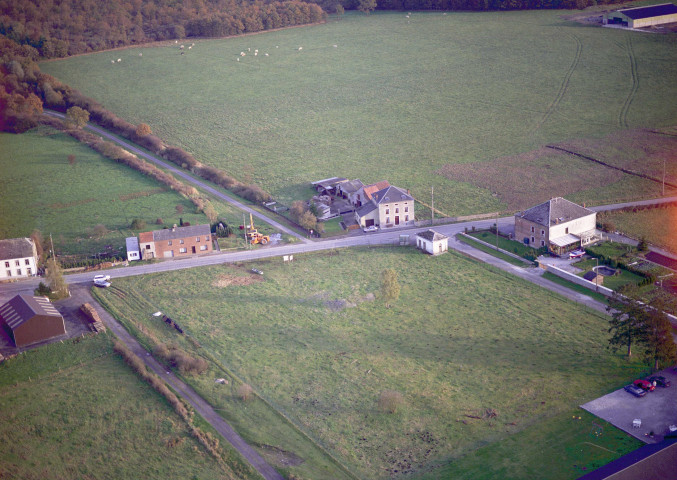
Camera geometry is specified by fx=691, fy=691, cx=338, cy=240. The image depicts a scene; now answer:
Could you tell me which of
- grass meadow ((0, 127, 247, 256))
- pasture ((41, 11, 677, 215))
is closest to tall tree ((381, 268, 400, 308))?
pasture ((41, 11, 677, 215))

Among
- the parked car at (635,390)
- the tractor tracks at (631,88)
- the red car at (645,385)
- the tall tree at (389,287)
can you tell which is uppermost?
the tractor tracks at (631,88)

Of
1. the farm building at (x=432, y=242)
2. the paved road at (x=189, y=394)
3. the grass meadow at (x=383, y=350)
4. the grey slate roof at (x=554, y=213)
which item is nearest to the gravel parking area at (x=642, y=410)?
the grass meadow at (x=383, y=350)

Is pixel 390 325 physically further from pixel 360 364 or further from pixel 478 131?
pixel 478 131

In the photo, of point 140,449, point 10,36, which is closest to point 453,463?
point 140,449

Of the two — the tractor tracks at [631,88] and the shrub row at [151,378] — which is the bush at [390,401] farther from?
the tractor tracks at [631,88]

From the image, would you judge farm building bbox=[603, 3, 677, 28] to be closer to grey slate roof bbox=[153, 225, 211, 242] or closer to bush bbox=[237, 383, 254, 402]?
grey slate roof bbox=[153, 225, 211, 242]

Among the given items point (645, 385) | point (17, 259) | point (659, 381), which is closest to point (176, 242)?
point (17, 259)

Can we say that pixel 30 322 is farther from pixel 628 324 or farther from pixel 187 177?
pixel 628 324
